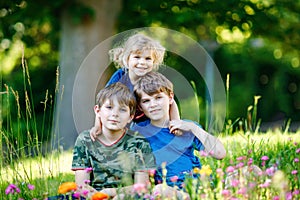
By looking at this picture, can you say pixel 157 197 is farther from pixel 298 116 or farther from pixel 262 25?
pixel 298 116

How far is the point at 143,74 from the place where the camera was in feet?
11.8

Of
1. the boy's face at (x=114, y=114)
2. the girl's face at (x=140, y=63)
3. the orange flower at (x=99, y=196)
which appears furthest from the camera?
the girl's face at (x=140, y=63)

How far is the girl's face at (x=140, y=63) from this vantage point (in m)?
3.62

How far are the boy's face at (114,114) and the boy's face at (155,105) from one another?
18 cm

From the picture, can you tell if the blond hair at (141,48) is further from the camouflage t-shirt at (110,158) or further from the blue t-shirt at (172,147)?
the camouflage t-shirt at (110,158)

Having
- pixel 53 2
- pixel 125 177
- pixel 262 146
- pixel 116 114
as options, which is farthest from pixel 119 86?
pixel 53 2

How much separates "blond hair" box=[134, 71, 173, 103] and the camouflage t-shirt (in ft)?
0.86

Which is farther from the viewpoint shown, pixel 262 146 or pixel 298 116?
pixel 298 116

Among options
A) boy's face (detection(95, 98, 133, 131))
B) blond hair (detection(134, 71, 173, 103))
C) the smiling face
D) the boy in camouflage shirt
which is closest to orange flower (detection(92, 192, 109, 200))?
the boy in camouflage shirt

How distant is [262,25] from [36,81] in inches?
222

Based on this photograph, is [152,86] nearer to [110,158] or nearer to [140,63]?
[140,63]

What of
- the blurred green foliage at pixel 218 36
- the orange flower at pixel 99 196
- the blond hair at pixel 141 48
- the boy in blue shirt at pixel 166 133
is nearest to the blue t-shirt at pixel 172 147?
the boy in blue shirt at pixel 166 133

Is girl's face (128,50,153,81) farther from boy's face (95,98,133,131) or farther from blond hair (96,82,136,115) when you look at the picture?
boy's face (95,98,133,131)

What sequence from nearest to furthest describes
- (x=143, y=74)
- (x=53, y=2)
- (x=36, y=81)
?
1. (x=143, y=74)
2. (x=53, y=2)
3. (x=36, y=81)
